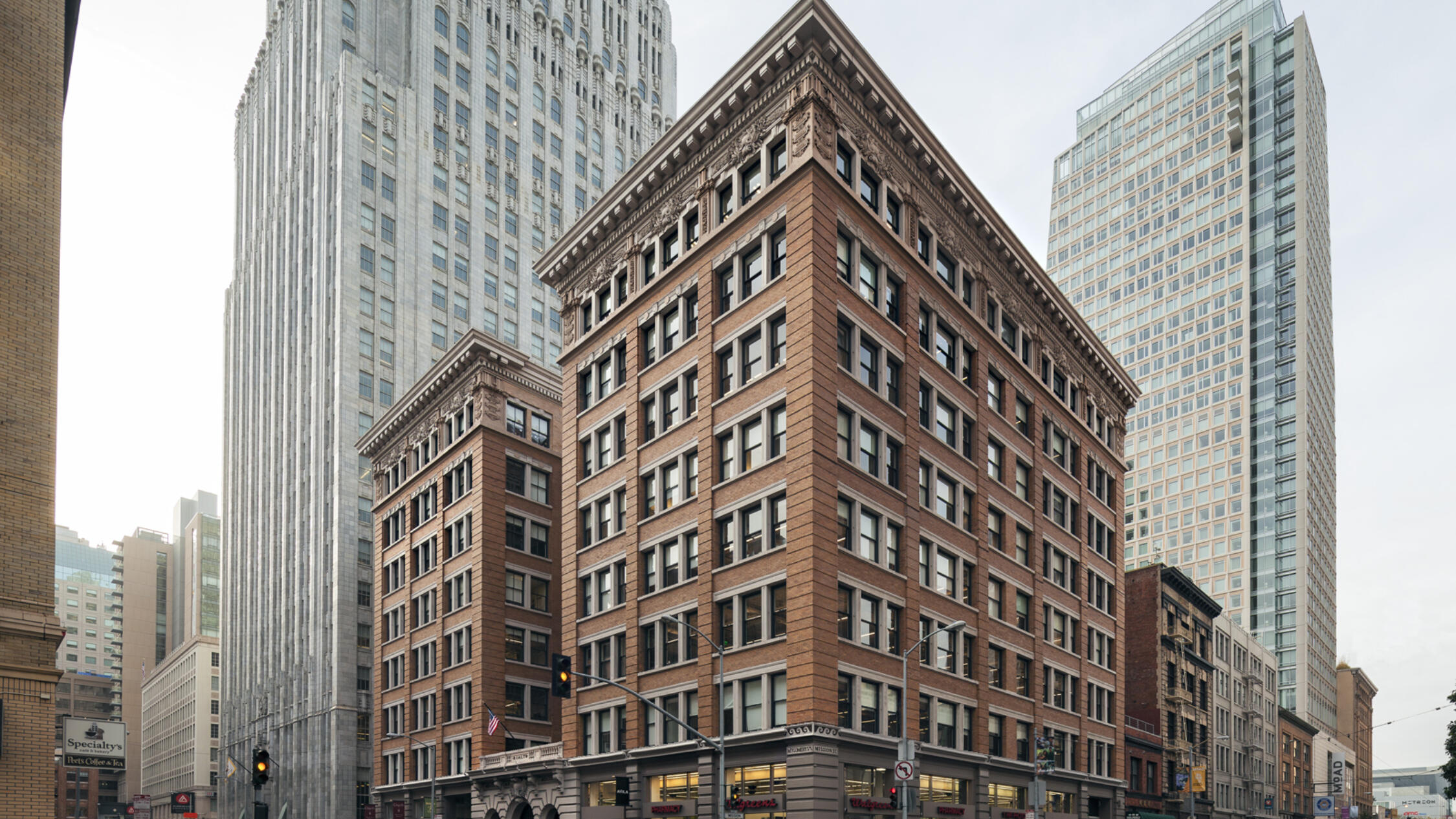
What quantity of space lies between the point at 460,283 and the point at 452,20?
25634 millimetres

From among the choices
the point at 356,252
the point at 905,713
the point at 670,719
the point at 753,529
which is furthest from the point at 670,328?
the point at 356,252

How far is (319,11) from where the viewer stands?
99875 millimetres

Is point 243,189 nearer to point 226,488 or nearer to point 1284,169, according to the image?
point 226,488

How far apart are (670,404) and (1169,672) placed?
48.6m

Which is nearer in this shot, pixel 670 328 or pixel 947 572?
pixel 947 572

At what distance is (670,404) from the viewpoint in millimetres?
47375

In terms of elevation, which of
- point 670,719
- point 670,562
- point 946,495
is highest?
point 946,495

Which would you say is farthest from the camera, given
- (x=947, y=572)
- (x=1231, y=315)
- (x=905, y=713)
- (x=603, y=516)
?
(x=1231, y=315)

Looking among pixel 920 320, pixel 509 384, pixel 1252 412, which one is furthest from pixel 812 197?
pixel 1252 412

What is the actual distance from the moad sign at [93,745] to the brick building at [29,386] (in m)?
2.42

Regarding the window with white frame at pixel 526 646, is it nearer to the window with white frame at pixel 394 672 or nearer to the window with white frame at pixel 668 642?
the window with white frame at pixel 394 672

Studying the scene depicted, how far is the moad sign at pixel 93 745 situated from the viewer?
70.7 feet

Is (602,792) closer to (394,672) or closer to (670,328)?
(670,328)

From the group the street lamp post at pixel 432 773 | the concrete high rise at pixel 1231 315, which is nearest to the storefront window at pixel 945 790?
the street lamp post at pixel 432 773
